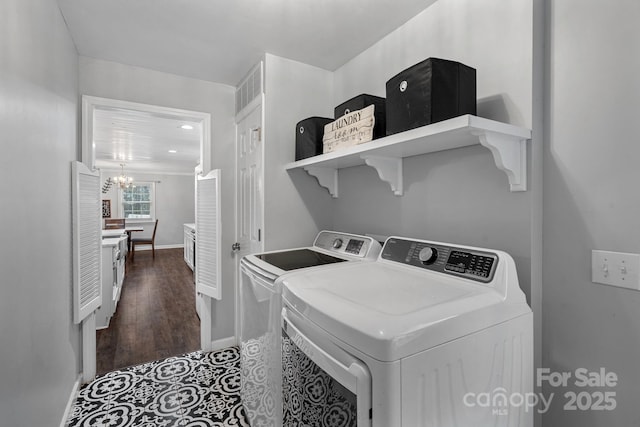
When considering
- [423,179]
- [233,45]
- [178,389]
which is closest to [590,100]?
[423,179]

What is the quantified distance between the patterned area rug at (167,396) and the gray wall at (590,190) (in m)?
1.75

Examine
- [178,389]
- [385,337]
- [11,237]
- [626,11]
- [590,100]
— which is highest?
[626,11]

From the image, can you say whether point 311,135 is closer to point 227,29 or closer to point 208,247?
point 227,29

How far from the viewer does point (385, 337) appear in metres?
0.73

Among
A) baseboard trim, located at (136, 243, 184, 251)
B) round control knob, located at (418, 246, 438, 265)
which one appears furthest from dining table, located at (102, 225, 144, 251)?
round control knob, located at (418, 246, 438, 265)

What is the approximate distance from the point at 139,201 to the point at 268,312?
8.76m

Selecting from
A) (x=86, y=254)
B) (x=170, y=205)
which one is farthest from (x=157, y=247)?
(x=86, y=254)

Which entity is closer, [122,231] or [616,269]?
[616,269]

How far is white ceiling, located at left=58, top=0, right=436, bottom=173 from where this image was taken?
166 cm

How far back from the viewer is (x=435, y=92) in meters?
1.18

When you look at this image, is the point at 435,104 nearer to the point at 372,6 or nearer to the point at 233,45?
the point at 372,6

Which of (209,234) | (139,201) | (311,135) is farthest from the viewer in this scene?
(139,201)

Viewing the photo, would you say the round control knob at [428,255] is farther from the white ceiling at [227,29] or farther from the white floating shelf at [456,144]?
the white ceiling at [227,29]

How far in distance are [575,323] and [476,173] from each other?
0.69 m
